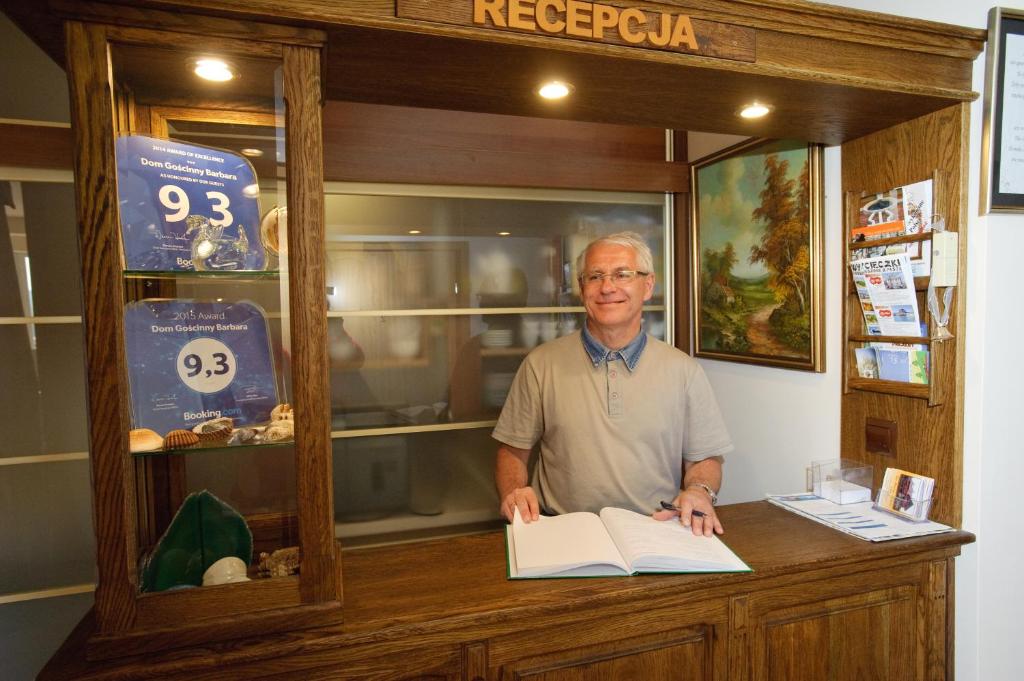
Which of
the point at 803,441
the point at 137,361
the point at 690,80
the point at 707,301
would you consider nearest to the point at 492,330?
the point at 707,301

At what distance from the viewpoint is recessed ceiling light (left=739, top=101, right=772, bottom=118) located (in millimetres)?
1571

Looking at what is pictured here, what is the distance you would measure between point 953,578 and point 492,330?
186 cm

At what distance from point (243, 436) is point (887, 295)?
1.75m

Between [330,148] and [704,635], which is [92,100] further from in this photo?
[704,635]

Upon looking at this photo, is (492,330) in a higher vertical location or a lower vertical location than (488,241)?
lower

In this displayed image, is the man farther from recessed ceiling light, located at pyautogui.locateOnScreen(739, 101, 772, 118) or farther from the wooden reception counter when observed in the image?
recessed ceiling light, located at pyautogui.locateOnScreen(739, 101, 772, 118)

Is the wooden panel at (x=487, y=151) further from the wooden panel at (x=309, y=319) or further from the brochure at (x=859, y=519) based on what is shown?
the brochure at (x=859, y=519)

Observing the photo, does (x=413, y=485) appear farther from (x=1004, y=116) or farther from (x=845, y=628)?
(x=1004, y=116)

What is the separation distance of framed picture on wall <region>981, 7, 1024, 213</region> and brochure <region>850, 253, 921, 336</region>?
0.25m

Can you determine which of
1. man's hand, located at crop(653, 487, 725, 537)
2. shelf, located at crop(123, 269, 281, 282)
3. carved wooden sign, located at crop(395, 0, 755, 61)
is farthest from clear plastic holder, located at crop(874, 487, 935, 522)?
shelf, located at crop(123, 269, 281, 282)

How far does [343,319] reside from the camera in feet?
8.35

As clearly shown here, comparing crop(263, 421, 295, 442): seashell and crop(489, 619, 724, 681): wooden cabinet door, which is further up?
crop(263, 421, 295, 442): seashell

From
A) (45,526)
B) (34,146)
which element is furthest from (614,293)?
(45,526)

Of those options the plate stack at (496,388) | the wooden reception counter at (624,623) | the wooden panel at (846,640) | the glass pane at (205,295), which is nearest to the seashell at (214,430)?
the glass pane at (205,295)
